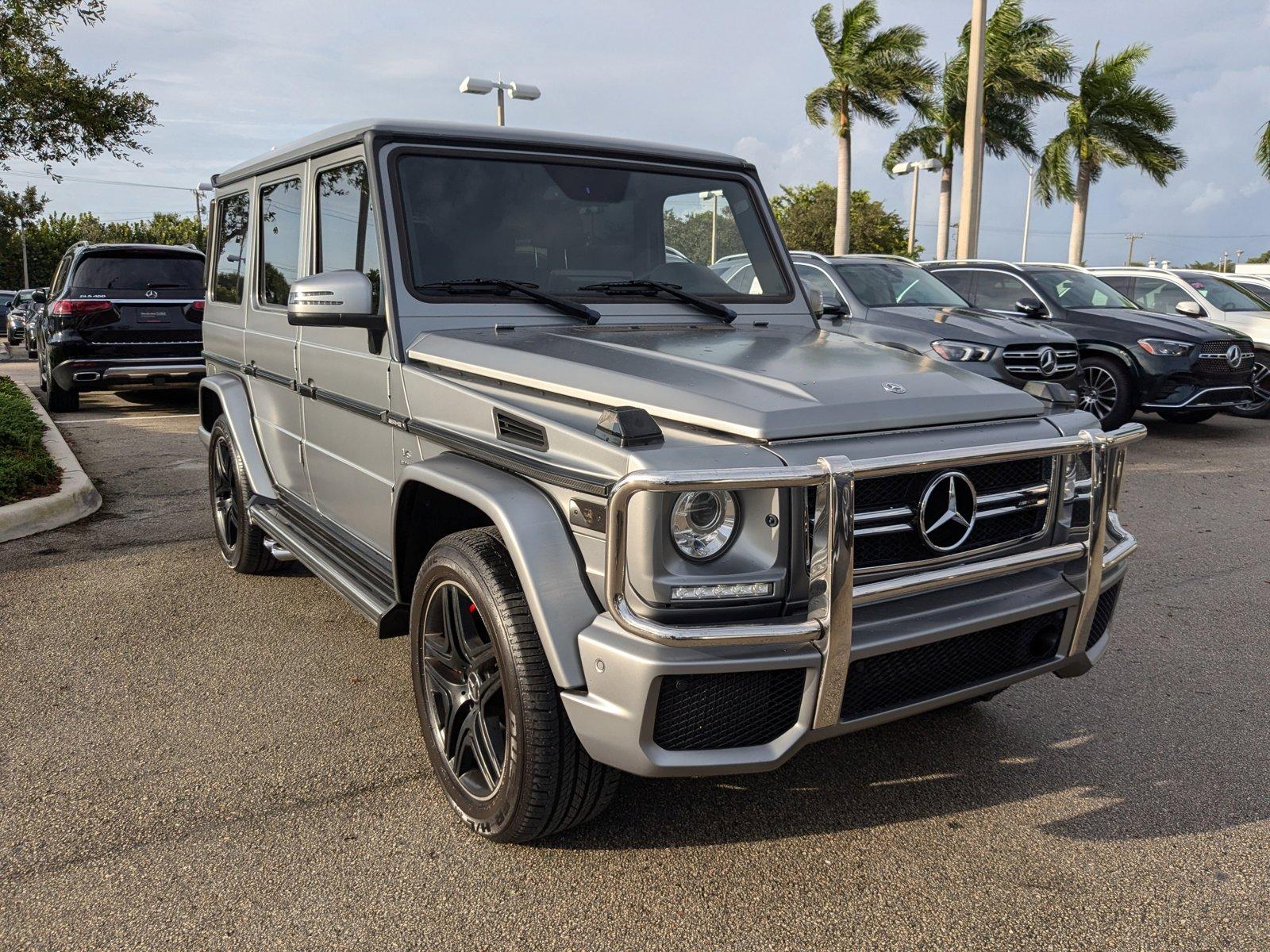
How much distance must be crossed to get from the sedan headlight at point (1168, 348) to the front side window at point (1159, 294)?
114 inches

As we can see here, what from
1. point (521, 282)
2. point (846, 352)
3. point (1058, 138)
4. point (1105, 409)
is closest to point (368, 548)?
point (521, 282)

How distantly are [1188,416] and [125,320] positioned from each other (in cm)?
1203

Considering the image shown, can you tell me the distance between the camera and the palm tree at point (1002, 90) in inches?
1105

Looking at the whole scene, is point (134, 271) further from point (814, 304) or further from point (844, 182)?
point (844, 182)

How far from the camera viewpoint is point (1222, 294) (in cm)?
1325

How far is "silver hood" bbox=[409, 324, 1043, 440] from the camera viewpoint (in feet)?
8.63

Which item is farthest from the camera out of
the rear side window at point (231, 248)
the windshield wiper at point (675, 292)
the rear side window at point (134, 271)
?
the rear side window at point (134, 271)

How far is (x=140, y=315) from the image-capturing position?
38.9 feet

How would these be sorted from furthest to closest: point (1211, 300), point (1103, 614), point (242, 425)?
point (1211, 300) < point (242, 425) < point (1103, 614)

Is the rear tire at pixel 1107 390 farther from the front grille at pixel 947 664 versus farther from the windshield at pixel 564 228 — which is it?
the front grille at pixel 947 664

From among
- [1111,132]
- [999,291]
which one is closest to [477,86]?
[999,291]

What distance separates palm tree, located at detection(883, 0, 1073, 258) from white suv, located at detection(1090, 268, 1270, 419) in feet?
46.7

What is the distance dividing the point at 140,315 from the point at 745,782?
1076 centimetres

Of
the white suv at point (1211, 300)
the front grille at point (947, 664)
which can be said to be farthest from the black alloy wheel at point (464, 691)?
the white suv at point (1211, 300)
